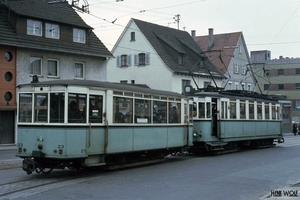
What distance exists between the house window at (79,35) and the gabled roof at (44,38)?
1.27 ft

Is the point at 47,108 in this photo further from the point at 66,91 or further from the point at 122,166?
the point at 122,166

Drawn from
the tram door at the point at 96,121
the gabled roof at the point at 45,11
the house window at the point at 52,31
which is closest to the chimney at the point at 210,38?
the gabled roof at the point at 45,11

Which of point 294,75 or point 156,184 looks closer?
point 156,184

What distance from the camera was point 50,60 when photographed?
2931cm

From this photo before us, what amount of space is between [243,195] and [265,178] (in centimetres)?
303

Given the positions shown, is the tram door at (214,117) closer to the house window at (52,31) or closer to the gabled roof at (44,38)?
the gabled roof at (44,38)

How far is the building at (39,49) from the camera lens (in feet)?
88.7

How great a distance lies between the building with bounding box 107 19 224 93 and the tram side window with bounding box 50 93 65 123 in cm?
2851

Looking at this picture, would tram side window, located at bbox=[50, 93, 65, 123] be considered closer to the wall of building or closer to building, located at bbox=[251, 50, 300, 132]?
→ the wall of building

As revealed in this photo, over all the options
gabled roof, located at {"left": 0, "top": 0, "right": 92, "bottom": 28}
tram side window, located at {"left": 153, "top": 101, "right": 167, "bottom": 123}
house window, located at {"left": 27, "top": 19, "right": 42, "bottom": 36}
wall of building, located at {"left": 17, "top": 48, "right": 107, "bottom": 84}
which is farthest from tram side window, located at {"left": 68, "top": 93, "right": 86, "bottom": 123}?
house window, located at {"left": 27, "top": 19, "right": 42, "bottom": 36}

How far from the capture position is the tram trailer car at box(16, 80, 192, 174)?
40.7 feet

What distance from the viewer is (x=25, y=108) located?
13141 mm

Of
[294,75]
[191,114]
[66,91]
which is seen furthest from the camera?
[294,75]

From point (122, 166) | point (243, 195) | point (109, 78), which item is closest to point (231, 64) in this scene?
point (109, 78)
